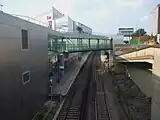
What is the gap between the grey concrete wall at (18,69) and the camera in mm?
8875

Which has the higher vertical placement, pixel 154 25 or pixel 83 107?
pixel 154 25

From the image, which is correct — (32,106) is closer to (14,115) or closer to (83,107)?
(14,115)

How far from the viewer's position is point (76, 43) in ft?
87.2

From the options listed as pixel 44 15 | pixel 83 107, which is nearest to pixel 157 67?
pixel 83 107

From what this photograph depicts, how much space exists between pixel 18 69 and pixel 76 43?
16.5 m

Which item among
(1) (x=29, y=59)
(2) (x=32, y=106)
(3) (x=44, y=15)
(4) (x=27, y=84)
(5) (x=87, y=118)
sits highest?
(3) (x=44, y=15)

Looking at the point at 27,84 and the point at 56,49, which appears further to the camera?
the point at 56,49

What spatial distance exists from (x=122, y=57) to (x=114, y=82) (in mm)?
4777

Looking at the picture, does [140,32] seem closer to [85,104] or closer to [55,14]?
[55,14]

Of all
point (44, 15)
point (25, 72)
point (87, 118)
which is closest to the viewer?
point (25, 72)

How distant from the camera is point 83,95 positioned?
752 inches

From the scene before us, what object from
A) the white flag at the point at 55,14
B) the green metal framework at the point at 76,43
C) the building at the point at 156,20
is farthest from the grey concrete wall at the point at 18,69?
the building at the point at 156,20

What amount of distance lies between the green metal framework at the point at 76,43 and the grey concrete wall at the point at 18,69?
4.56 meters

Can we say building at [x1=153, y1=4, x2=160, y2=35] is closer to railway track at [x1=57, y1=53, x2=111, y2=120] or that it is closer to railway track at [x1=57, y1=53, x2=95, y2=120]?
railway track at [x1=57, y1=53, x2=111, y2=120]
